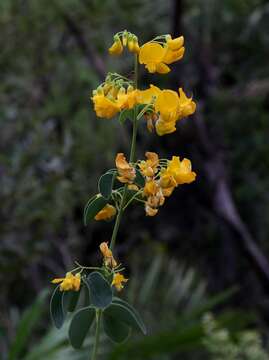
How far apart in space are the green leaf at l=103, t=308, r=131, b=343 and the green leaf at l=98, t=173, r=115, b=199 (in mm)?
189

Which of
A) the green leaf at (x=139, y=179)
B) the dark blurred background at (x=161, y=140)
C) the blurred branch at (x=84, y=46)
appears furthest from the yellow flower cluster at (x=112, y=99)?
the blurred branch at (x=84, y=46)

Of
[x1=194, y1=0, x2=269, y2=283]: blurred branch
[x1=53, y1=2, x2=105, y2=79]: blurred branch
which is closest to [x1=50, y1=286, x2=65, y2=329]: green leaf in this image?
[x1=194, y1=0, x2=269, y2=283]: blurred branch

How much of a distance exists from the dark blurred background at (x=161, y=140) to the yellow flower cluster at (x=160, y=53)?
9.92ft

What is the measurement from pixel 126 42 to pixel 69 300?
39cm

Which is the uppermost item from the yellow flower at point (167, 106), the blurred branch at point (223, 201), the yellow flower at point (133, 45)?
the blurred branch at point (223, 201)

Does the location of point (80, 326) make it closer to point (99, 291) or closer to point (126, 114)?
point (99, 291)

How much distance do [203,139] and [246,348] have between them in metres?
2.68

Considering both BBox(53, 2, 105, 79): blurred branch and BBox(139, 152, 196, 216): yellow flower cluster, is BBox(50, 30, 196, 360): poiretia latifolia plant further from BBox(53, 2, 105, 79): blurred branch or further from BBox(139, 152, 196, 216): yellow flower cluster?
BBox(53, 2, 105, 79): blurred branch

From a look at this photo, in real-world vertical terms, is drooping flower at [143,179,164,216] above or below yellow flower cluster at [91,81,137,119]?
below

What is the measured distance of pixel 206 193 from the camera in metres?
5.37

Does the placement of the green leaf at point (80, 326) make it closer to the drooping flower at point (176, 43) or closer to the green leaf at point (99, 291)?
the green leaf at point (99, 291)

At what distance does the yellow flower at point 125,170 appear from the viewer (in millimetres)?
1125

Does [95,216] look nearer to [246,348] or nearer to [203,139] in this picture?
[246,348]

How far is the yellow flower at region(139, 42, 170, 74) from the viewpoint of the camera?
114 centimetres
